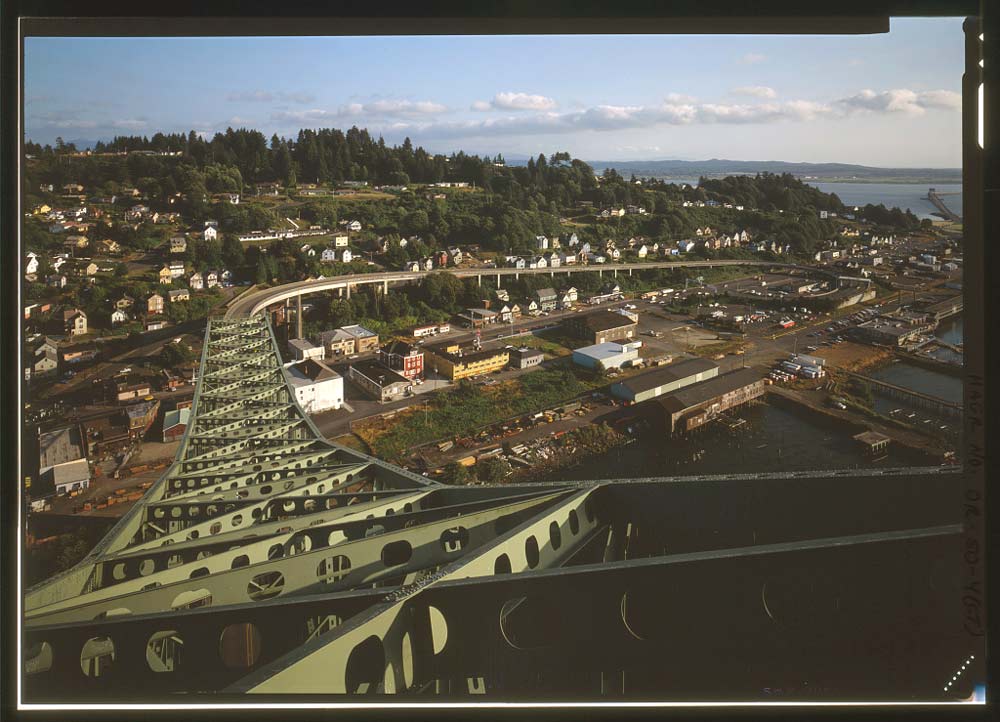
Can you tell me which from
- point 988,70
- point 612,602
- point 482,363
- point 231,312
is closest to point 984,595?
point 612,602

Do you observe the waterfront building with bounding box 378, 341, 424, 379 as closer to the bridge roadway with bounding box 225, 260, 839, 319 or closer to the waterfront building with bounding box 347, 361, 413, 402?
the waterfront building with bounding box 347, 361, 413, 402

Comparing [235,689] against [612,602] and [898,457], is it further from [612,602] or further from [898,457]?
[898,457]

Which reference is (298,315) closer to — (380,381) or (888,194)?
(380,381)

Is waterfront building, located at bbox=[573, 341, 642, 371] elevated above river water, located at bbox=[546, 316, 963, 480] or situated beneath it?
elevated above

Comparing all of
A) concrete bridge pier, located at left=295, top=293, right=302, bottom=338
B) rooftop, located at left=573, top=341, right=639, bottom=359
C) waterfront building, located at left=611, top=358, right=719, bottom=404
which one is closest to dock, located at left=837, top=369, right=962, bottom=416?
waterfront building, located at left=611, top=358, right=719, bottom=404

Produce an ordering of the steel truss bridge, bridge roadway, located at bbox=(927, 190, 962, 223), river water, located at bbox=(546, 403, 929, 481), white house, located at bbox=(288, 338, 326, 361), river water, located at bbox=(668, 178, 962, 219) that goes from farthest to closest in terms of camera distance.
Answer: white house, located at bbox=(288, 338, 326, 361) → river water, located at bbox=(546, 403, 929, 481) → river water, located at bbox=(668, 178, 962, 219) → bridge roadway, located at bbox=(927, 190, 962, 223) → the steel truss bridge

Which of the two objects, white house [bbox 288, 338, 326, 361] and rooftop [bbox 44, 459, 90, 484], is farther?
white house [bbox 288, 338, 326, 361]

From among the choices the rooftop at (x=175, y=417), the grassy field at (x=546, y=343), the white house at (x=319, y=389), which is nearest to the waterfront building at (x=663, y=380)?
the grassy field at (x=546, y=343)
